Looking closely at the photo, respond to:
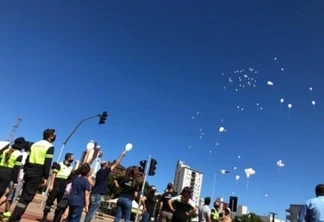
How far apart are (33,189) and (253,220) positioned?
146218 mm

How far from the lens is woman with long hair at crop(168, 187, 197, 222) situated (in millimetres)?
8070

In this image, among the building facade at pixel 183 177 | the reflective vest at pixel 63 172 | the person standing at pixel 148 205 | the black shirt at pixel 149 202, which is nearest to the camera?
the reflective vest at pixel 63 172

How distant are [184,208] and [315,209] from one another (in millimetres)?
3537

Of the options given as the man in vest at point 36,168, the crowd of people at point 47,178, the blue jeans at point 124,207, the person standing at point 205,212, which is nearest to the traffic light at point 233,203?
the person standing at point 205,212

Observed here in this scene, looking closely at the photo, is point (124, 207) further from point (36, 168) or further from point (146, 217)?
point (146, 217)

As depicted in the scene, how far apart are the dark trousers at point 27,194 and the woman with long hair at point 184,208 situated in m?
3.66

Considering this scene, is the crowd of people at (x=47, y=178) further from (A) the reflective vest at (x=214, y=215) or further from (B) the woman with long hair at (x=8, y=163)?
(A) the reflective vest at (x=214, y=215)

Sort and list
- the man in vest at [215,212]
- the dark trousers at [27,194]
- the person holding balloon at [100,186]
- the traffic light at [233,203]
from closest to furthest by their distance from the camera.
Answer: the dark trousers at [27,194], the person holding balloon at [100,186], the man in vest at [215,212], the traffic light at [233,203]

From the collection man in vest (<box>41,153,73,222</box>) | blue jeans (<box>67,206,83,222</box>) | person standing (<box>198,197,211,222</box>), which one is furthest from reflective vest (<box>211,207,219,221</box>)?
blue jeans (<box>67,206,83,222</box>)

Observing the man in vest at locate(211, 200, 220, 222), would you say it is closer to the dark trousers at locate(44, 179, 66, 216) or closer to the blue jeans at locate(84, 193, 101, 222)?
the blue jeans at locate(84, 193, 101, 222)

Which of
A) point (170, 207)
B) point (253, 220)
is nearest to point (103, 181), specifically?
point (170, 207)

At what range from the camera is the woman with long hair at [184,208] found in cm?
807

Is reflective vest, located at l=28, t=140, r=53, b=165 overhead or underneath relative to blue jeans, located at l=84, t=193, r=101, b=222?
overhead

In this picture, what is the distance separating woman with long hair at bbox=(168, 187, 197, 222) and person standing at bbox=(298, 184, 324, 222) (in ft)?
10.1
